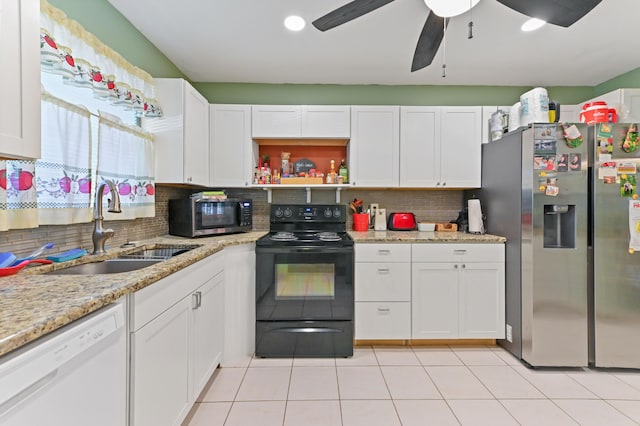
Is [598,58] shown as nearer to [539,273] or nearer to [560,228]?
[560,228]

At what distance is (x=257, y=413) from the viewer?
177cm

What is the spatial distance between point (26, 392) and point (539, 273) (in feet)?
8.86

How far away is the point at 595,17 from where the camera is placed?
2.03m

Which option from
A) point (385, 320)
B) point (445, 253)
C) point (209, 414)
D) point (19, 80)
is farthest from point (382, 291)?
point (19, 80)

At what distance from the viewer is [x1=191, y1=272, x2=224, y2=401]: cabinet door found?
174cm

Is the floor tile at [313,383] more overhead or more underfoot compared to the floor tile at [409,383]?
more overhead

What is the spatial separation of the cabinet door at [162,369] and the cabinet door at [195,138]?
4.11 ft

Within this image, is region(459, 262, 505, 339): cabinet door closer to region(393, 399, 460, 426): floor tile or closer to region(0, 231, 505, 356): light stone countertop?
region(393, 399, 460, 426): floor tile

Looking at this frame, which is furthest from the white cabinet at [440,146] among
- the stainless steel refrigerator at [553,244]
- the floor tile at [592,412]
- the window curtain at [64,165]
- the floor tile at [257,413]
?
the window curtain at [64,165]

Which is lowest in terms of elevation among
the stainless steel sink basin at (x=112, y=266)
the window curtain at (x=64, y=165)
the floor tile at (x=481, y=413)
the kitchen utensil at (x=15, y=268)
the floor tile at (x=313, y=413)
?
the floor tile at (x=313, y=413)

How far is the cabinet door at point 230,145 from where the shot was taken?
2.88 meters

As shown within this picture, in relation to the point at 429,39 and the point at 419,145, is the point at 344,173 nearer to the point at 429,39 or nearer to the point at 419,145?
the point at 419,145

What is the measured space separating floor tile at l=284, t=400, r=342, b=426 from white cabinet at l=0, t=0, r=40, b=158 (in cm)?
170

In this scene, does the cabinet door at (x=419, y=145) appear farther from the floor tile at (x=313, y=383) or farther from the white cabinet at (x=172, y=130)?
the white cabinet at (x=172, y=130)
